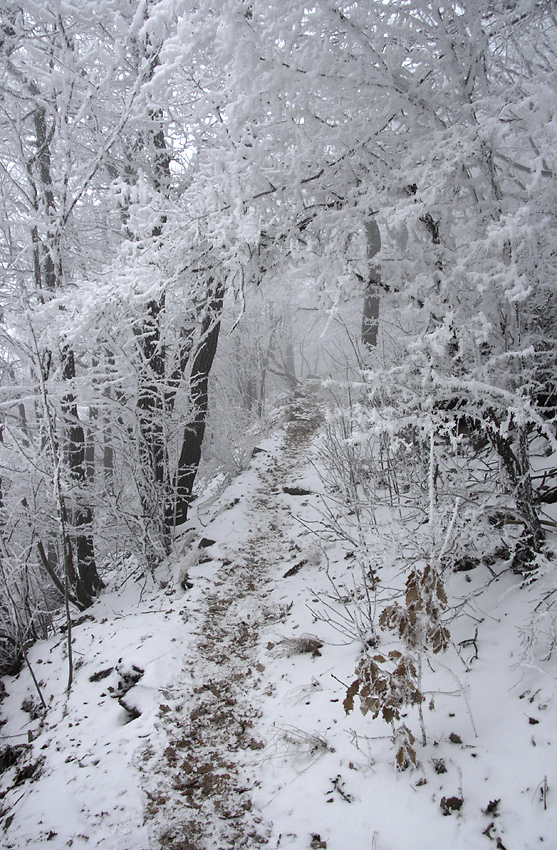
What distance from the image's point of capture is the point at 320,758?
2277mm

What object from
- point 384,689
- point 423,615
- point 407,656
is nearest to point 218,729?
point 384,689

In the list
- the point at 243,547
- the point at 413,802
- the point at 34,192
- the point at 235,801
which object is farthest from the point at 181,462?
the point at 413,802

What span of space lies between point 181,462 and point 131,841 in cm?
438

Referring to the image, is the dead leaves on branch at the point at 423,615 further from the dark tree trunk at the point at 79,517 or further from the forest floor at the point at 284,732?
the dark tree trunk at the point at 79,517

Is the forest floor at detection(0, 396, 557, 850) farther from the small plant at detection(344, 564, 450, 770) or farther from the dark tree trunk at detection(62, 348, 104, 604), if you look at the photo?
the dark tree trunk at detection(62, 348, 104, 604)

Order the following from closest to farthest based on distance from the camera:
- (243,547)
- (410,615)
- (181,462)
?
(410,615)
(243,547)
(181,462)

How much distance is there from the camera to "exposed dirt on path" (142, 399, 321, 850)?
A: 2107mm

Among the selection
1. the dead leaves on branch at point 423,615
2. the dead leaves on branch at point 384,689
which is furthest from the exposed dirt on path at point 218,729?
the dead leaves on branch at point 423,615

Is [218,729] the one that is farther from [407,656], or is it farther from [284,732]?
[407,656]

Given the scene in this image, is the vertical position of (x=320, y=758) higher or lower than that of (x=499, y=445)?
lower

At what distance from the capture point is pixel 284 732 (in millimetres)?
2574

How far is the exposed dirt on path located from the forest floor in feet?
0.03

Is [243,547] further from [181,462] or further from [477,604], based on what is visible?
[477,604]

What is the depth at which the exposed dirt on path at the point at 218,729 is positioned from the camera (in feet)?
→ 6.91
